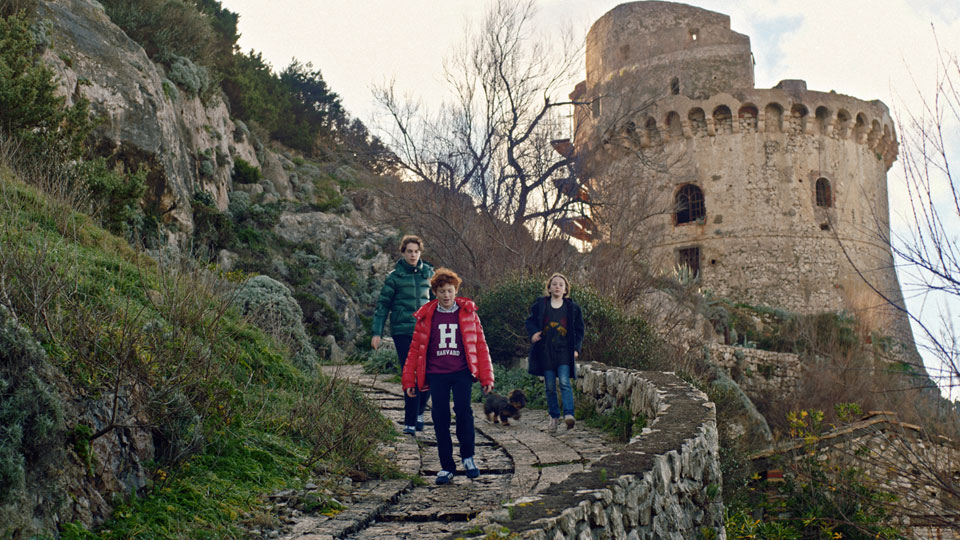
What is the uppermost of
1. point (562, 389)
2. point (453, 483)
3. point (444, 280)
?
point (444, 280)

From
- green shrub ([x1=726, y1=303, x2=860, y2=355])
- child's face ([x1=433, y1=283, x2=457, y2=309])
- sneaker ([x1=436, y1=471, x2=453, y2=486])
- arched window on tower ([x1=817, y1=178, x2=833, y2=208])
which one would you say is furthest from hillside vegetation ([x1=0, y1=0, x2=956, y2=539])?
arched window on tower ([x1=817, y1=178, x2=833, y2=208])

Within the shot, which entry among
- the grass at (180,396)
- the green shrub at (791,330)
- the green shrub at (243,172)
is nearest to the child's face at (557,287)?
the grass at (180,396)

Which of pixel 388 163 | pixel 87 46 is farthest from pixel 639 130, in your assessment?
pixel 87 46

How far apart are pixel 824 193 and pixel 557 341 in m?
23.5

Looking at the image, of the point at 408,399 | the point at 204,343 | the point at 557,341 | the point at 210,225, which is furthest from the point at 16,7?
the point at 557,341

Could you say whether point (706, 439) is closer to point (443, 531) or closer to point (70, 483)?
point (443, 531)

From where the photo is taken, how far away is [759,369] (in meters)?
19.8

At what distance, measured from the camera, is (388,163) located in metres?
18.8

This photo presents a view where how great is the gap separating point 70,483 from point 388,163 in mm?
15648

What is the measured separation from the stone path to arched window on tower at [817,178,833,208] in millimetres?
22764

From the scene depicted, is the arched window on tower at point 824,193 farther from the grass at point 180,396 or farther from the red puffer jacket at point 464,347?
the red puffer jacket at point 464,347

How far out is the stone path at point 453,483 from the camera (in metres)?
4.20

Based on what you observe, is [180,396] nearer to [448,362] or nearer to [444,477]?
[448,362]

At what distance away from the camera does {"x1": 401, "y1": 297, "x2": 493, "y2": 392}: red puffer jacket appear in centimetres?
522
